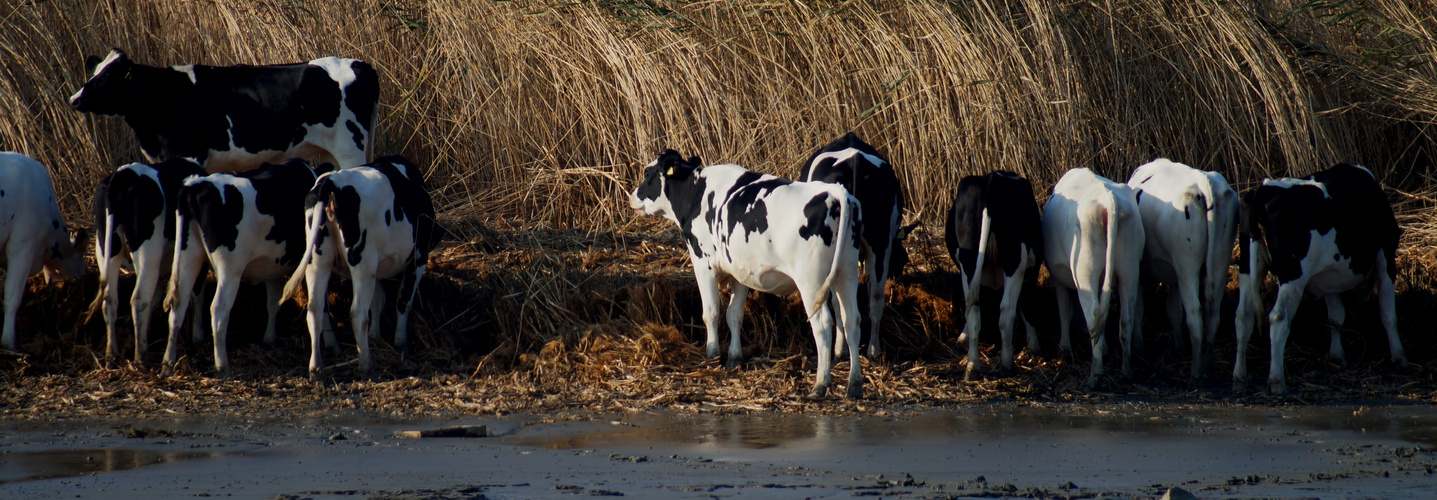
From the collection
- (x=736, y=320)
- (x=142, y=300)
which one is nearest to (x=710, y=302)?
(x=736, y=320)

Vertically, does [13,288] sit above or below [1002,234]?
below

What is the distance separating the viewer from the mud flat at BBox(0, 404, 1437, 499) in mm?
5250

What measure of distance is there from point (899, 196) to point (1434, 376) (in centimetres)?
369

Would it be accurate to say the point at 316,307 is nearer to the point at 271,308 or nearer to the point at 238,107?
the point at 271,308

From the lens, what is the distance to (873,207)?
8539 mm

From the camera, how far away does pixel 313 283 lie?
27.8 feet

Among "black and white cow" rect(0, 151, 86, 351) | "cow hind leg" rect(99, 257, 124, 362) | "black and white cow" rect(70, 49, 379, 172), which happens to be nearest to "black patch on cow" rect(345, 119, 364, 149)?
"black and white cow" rect(70, 49, 379, 172)

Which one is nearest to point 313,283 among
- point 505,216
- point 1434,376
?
point 505,216

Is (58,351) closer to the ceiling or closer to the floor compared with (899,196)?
closer to the floor

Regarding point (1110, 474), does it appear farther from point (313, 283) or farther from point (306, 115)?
point (306, 115)

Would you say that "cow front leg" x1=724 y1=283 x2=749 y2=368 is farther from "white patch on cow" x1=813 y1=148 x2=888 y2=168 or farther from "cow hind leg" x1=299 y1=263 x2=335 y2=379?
"cow hind leg" x1=299 y1=263 x2=335 y2=379

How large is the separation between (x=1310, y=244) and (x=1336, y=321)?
100cm

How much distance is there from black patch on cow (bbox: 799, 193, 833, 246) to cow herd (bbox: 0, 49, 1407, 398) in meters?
0.01

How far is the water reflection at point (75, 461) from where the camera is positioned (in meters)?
5.66
